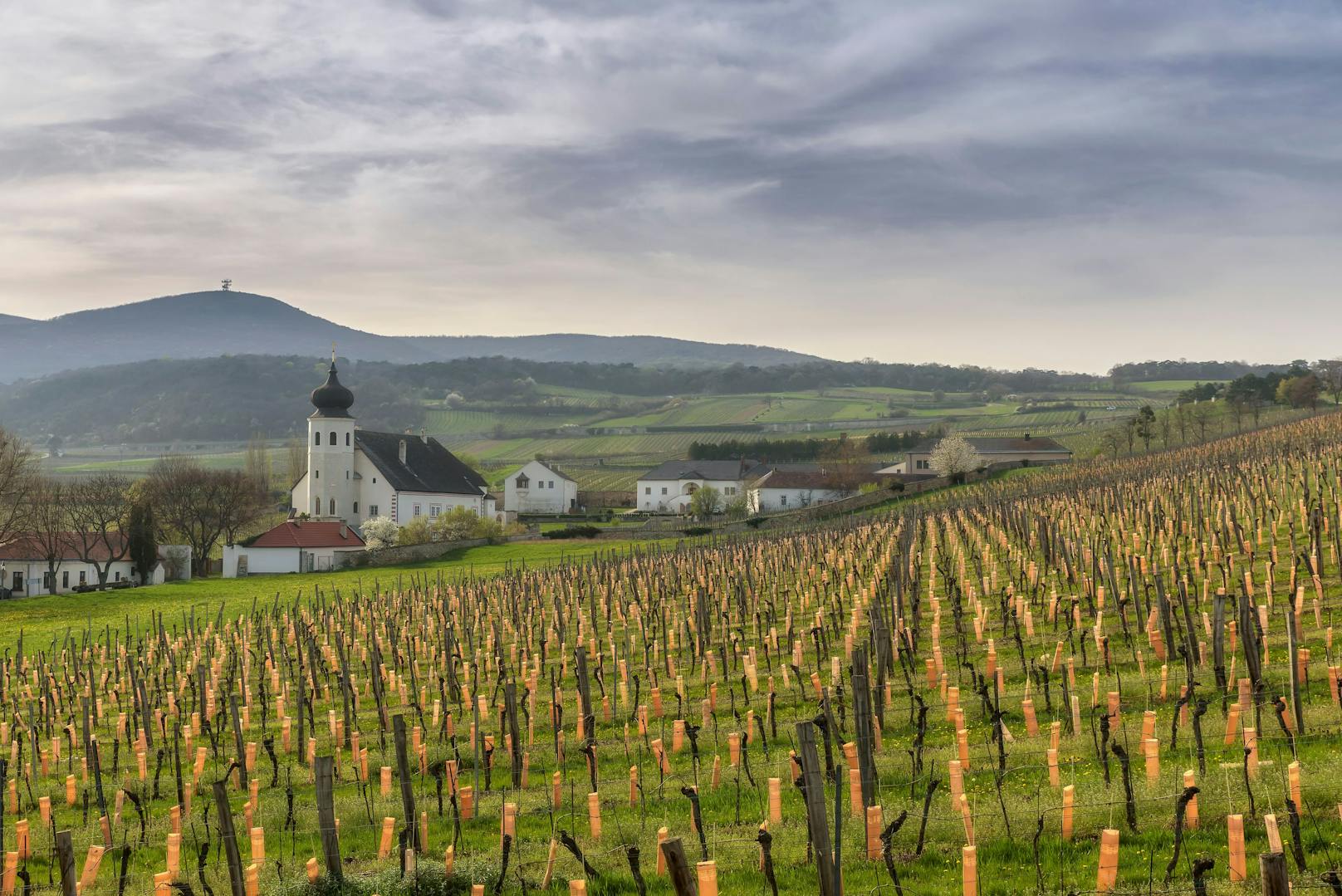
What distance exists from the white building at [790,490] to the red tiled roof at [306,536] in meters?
33.6

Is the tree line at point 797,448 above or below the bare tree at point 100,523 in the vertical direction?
above

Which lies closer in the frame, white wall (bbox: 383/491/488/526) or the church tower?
the church tower

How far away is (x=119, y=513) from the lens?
7012 centimetres

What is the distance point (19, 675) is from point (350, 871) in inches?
719

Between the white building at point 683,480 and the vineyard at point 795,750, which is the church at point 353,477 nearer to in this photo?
the white building at point 683,480

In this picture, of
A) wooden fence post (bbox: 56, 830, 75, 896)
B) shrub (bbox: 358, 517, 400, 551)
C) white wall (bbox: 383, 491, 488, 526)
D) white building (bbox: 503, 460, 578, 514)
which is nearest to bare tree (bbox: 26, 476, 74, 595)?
shrub (bbox: 358, 517, 400, 551)

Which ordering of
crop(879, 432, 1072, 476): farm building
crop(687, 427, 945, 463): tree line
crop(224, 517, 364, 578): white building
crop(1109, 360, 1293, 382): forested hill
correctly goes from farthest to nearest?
crop(1109, 360, 1293, 382): forested hill < crop(687, 427, 945, 463): tree line < crop(879, 432, 1072, 476): farm building < crop(224, 517, 364, 578): white building

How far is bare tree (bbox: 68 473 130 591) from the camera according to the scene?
6350cm

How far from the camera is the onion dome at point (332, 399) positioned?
83.4 metres

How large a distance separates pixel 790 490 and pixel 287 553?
42425 millimetres

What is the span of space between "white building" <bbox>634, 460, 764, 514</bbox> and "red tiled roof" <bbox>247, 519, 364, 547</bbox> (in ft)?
118

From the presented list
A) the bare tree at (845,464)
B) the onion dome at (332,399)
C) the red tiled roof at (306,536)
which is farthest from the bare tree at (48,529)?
the bare tree at (845,464)

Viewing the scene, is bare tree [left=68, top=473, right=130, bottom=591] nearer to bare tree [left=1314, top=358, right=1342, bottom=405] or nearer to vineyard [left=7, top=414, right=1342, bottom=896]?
vineyard [left=7, top=414, right=1342, bottom=896]

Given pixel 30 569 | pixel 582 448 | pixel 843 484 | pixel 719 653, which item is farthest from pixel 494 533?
pixel 582 448
